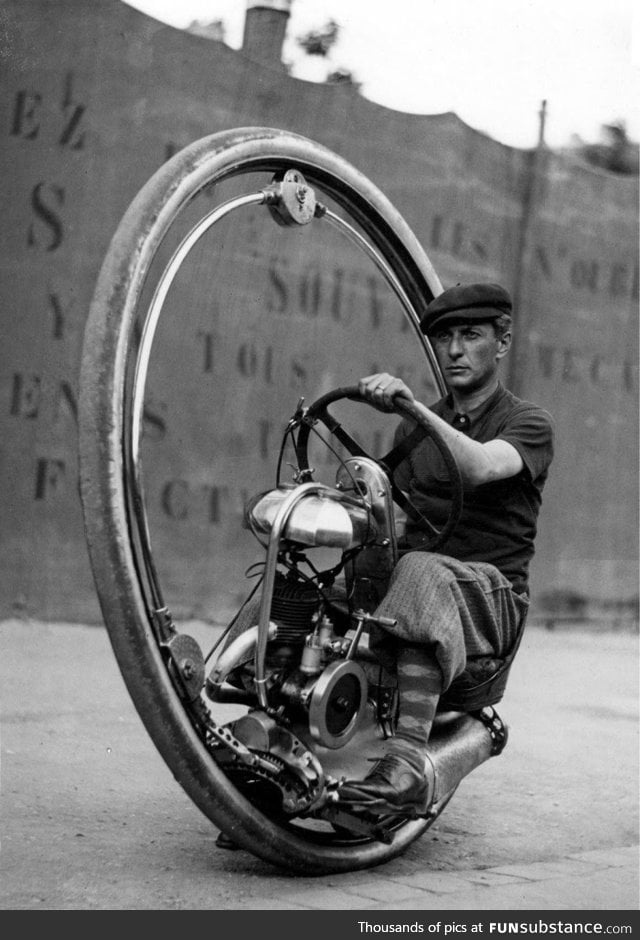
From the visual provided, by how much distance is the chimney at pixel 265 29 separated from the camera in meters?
5.82

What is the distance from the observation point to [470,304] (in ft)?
10.8

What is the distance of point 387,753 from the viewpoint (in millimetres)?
2965

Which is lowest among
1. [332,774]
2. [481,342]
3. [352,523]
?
[332,774]

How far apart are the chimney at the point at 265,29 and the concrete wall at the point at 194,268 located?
5 centimetres

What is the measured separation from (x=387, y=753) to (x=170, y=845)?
0.64 meters

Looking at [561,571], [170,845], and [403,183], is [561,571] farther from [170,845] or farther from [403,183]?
[170,845]

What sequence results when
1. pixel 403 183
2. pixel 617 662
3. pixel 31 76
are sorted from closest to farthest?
pixel 31 76 < pixel 403 183 < pixel 617 662

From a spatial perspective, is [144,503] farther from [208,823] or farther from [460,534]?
[208,823]

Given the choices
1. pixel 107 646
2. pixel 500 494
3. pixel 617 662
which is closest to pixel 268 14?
pixel 107 646

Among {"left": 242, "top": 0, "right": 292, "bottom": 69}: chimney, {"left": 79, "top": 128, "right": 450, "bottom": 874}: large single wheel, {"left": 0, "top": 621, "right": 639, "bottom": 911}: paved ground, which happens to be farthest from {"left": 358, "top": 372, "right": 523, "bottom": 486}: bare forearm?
{"left": 242, "top": 0, "right": 292, "bottom": 69}: chimney

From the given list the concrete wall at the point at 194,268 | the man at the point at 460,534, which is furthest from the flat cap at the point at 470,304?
the concrete wall at the point at 194,268

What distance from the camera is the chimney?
5.82 meters

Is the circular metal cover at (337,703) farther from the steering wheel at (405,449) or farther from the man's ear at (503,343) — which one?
the man's ear at (503,343)

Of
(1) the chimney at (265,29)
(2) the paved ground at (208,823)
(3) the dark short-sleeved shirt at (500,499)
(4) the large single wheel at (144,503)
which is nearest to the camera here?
(4) the large single wheel at (144,503)
